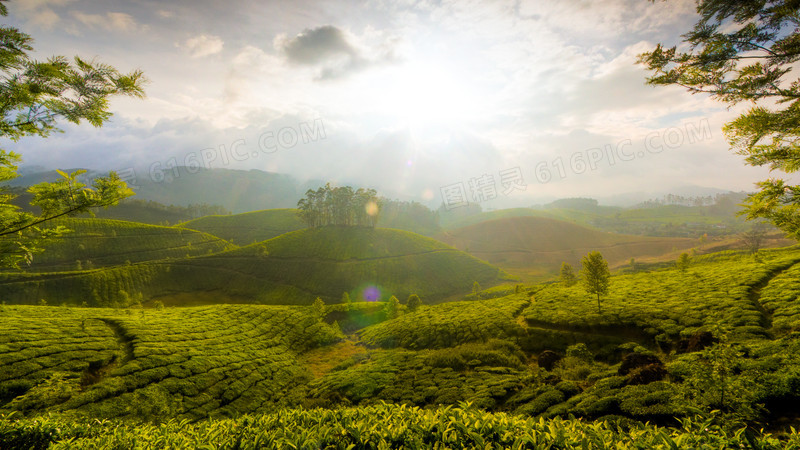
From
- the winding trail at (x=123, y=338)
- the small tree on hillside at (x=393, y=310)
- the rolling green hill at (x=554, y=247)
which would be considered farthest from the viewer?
the rolling green hill at (x=554, y=247)

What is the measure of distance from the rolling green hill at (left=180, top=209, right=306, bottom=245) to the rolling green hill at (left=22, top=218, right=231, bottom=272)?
4209 centimetres

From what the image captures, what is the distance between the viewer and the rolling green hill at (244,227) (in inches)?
6639

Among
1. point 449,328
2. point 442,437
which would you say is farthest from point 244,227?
point 442,437

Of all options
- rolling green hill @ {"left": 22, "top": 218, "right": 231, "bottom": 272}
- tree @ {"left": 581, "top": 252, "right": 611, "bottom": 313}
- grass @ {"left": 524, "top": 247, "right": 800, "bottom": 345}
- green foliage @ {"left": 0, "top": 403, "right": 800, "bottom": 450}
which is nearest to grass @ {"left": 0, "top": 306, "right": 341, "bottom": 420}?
green foliage @ {"left": 0, "top": 403, "right": 800, "bottom": 450}

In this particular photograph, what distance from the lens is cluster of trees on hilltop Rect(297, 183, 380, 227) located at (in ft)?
488

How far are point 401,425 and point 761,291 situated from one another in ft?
131

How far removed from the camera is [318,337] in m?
43.9

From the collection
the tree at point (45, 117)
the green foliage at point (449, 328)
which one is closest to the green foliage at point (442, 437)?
the tree at point (45, 117)

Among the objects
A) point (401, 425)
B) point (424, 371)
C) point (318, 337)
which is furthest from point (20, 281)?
point (401, 425)

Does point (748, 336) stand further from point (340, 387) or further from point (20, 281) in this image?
point (20, 281)

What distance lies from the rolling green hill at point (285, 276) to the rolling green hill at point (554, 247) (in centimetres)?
3934

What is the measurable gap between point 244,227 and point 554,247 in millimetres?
197599

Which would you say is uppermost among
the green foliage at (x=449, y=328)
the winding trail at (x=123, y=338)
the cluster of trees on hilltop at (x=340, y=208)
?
the cluster of trees on hilltop at (x=340, y=208)

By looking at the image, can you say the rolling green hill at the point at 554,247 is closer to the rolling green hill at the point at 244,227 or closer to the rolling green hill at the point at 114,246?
the rolling green hill at the point at 244,227
